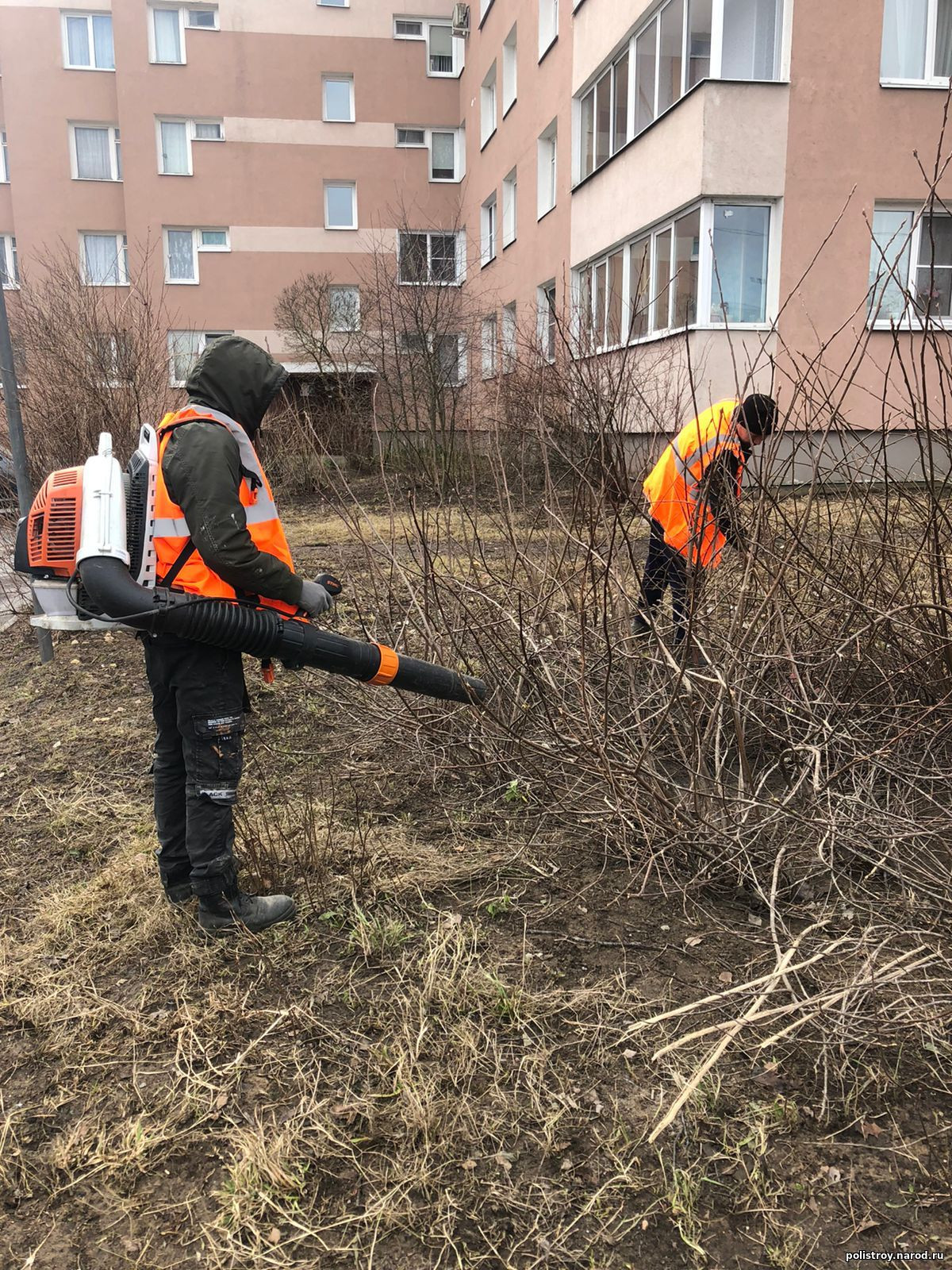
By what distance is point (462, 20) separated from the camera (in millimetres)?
21547

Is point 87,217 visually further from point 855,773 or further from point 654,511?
point 855,773

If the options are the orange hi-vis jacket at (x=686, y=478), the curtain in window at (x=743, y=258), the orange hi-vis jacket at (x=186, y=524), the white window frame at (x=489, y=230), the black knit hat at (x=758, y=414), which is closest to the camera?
the orange hi-vis jacket at (x=186, y=524)

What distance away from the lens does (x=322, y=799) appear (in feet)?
11.7

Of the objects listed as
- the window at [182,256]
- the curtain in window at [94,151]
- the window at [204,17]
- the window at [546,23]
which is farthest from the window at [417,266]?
the curtain in window at [94,151]

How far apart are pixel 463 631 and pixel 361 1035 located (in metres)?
1.70

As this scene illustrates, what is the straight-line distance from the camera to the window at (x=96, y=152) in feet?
76.1

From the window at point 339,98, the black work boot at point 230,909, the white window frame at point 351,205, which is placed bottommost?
the black work boot at point 230,909

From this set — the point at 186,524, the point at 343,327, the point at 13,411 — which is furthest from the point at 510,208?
the point at 186,524

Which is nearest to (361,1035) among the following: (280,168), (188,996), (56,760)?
(188,996)

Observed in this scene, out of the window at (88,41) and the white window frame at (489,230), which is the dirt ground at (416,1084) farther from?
the window at (88,41)

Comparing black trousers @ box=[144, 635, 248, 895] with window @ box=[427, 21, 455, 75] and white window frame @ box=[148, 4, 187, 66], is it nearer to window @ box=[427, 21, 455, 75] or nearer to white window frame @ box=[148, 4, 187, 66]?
white window frame @ box=[148, 4, 187, 66]

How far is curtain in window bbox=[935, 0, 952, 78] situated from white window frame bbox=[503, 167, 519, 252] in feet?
30.4

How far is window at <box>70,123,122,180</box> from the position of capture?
2320 cm

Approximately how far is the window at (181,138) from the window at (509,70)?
743 cm
